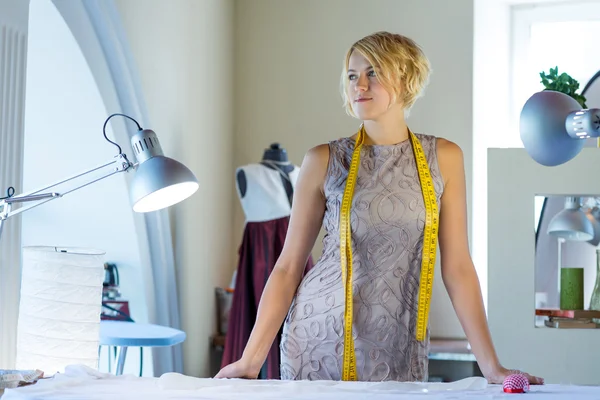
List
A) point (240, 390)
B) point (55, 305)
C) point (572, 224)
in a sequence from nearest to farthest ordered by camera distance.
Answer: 1. point (240, 390)
2. point (55, 305)
3. point (572, 224)

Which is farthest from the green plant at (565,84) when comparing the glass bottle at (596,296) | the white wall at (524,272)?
the glass bottle at (596,296)

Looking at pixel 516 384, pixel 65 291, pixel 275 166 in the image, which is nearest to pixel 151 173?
pixel 65 291

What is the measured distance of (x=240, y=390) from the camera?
1.44 m

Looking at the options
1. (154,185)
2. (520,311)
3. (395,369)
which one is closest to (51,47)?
(154,185)

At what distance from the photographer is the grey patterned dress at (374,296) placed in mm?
1958

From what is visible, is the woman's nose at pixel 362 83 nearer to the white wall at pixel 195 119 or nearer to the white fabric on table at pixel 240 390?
the white fabric on table at pixel 240 390

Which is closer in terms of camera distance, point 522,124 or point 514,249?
point 522,124

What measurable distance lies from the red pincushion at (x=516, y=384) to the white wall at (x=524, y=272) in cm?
161

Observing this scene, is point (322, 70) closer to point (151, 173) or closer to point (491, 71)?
point (491, 71)

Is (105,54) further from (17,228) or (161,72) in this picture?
(17,228)

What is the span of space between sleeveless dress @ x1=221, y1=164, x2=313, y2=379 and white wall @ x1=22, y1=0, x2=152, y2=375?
0.67 m

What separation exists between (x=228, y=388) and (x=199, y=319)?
290 centimetres

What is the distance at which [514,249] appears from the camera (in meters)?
3.09

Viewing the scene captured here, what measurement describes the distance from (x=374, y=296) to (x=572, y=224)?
133 centimetres
